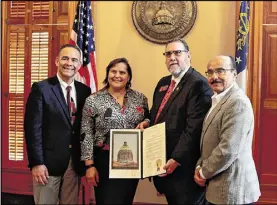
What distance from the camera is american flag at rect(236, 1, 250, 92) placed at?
10.4 ft

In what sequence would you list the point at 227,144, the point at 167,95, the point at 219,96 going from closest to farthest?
the point at 227,144 → the point at 219,96 → the point at 167,95

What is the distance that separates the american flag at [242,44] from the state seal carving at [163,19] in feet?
1.71

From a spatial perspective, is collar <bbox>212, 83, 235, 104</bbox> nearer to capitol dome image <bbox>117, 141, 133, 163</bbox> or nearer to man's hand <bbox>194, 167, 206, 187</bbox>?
man's hand <bbox>194, 167, 206, 187</bbox>

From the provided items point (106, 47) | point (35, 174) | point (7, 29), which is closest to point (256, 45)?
point (106, 47)

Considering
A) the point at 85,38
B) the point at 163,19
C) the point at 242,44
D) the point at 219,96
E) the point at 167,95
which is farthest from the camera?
the point at 163,19

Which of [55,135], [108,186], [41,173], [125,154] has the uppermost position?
[55,135]

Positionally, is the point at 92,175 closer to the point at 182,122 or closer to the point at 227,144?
the point at 182,122

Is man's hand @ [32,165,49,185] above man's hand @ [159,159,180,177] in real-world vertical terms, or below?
below

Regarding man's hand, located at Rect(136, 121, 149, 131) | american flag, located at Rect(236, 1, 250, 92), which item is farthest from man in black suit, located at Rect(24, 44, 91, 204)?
american flag, located at Rect(236, 1, 250, 92)

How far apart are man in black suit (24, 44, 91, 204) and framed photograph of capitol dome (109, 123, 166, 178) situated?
0.28 m

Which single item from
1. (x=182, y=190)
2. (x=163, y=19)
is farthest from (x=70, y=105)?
(x=163, y=19)

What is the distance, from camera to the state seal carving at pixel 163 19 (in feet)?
11.6

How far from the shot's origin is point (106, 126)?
7.50 feet

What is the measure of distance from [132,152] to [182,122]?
0.40 metres
